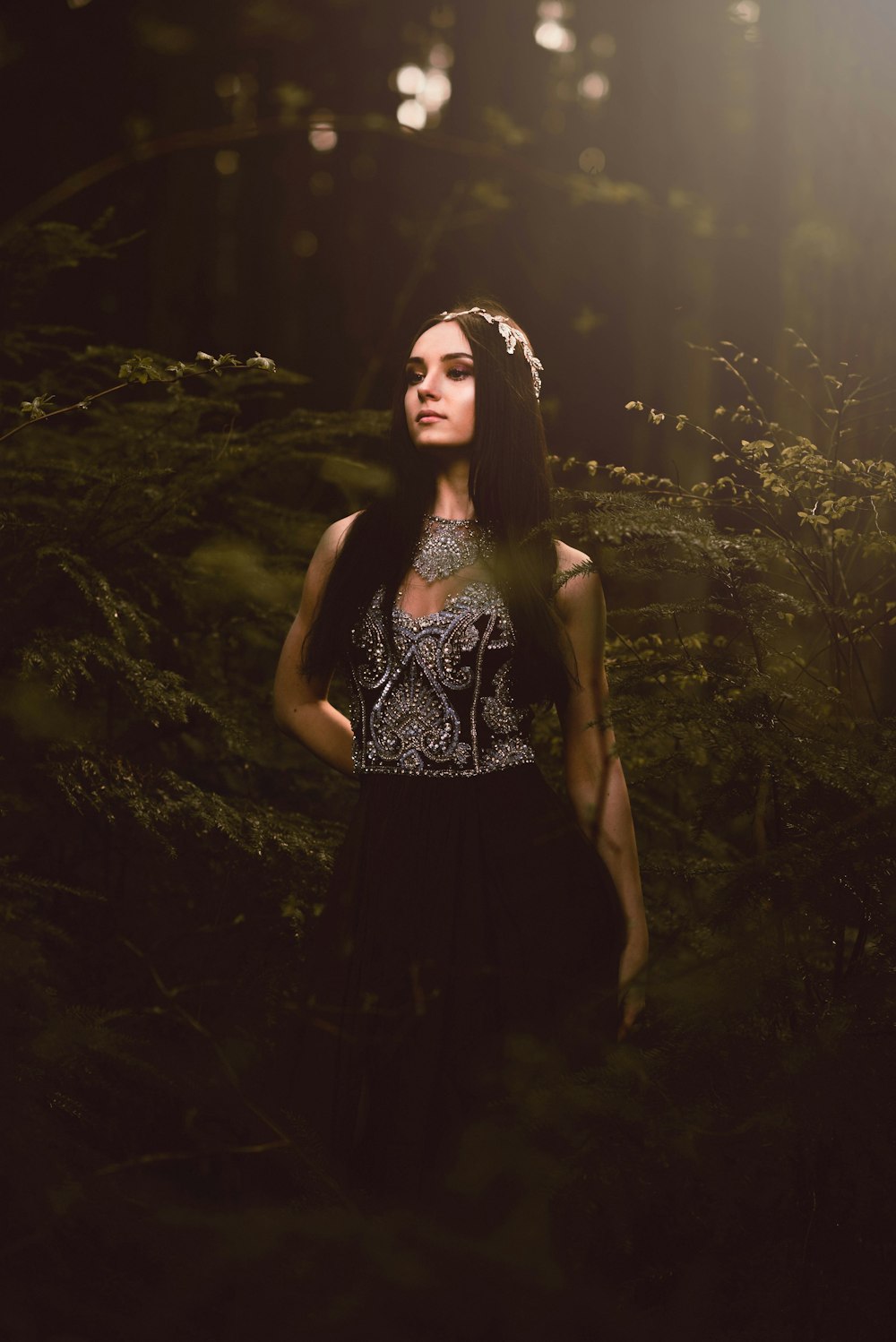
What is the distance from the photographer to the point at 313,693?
1.88 meters

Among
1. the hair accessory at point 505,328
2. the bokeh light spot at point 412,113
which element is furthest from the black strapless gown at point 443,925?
the bokeh light spot at point 412,113

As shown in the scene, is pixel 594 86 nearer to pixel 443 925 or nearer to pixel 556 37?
pixel 556 37

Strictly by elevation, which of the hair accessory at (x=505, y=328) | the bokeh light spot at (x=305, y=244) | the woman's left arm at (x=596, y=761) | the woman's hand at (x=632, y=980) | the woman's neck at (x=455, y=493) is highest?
the bokeh light spot at (x=305, y=244)

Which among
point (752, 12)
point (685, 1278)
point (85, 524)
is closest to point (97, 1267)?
point (685, 1278)

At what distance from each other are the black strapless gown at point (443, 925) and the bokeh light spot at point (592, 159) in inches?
75.8

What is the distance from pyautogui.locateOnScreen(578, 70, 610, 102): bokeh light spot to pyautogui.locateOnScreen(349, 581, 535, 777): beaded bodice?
2048 mm

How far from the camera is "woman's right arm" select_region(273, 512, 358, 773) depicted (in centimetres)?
186

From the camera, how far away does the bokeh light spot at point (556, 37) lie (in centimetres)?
304

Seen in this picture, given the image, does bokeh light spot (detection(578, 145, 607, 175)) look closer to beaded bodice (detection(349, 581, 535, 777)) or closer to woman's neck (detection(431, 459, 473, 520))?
woman's neck (detection(431, 459, 473, 520))

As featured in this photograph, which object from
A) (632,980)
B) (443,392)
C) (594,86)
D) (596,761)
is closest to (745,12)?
(594,86)

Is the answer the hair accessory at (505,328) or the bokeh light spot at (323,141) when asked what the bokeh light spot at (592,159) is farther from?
the hair accessory at (505,328)

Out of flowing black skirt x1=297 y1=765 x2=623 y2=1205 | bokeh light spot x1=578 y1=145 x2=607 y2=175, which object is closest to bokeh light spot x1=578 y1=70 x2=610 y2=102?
bokeh light spot x1=578 y1=145 x2=607 y2=175

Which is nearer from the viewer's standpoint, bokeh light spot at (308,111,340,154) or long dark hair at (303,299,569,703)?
long dark hair at (303,299,569,703)

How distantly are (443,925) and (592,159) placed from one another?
2459mm
